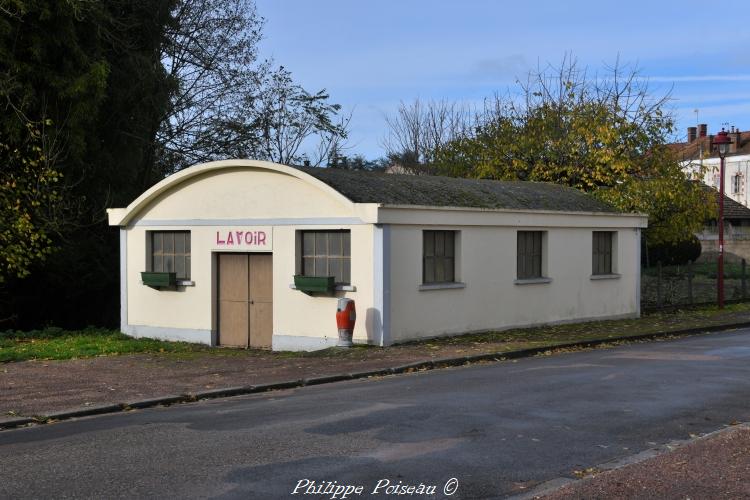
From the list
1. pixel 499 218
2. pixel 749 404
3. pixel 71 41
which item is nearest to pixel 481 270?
pixel 499 218

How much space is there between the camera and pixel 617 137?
26859mm

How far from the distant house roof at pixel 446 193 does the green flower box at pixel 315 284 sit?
1666mm

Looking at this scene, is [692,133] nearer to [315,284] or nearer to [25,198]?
[25,198]

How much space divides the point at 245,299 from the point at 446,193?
4957 mm

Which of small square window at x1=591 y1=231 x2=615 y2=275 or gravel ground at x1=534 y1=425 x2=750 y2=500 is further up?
small square window at x1=591 y1=231 x2=615 y2=275

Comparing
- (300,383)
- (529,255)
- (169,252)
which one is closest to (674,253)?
(529,255)

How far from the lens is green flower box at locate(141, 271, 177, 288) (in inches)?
766

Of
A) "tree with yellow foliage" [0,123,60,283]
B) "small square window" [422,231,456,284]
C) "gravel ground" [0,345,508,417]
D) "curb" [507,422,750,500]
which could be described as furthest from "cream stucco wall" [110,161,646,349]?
"curb" [507,422,750,500]

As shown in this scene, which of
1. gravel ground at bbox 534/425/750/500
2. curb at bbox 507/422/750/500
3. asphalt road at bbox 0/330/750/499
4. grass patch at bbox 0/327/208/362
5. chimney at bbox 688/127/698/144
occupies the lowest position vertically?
grass patch at bbox 0/327/208/362

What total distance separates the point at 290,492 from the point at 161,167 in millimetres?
25251

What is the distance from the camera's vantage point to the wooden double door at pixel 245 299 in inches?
730

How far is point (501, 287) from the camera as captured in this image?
19.2 m

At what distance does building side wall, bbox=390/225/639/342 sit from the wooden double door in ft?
10.4

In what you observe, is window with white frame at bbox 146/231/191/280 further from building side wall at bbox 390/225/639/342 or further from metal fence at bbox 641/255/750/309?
metal fence at bbox 641/255/750/309
